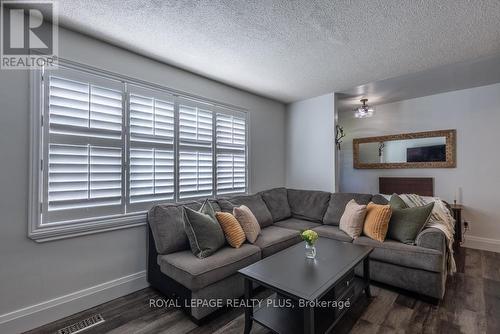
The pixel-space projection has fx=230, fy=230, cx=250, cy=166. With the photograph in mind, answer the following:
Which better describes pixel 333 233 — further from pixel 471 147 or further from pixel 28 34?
pixel 28 34

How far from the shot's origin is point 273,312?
176 cm

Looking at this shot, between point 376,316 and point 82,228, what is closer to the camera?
point 376,316

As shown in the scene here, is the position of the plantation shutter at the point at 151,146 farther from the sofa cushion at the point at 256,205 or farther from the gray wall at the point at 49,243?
the sofa cushion at the point at 256,205

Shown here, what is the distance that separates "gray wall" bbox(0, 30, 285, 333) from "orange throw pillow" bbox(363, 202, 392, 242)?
249cm

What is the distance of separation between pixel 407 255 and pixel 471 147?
2.68 metres

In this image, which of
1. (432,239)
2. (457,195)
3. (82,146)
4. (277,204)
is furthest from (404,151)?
(82,146)

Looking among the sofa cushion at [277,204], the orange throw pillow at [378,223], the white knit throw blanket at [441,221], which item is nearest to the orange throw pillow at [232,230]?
the sofa cushion at [277,204]

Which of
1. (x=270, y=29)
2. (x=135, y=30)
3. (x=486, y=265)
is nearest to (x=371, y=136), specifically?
(x=486, y=265)

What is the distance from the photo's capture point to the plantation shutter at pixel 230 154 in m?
3.34

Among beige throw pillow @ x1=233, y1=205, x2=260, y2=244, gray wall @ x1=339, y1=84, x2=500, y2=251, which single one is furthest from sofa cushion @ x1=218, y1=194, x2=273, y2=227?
gray wall @ x1=339, y1=84, x2=500, y2=251

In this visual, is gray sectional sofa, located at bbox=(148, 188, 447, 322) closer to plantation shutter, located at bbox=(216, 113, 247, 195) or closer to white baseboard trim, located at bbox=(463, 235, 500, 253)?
plantation shutter, located at bbox=(216, 113, 247, 195)

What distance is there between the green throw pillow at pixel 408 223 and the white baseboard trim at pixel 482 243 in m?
2.10

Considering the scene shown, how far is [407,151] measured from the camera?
4.15 meters

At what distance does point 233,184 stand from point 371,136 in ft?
9.95
